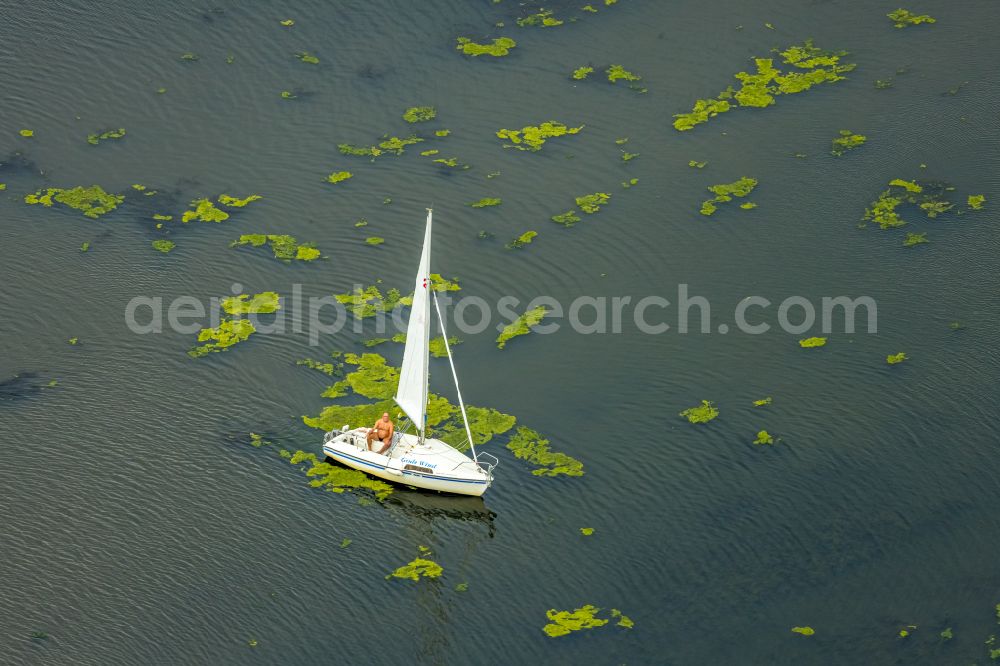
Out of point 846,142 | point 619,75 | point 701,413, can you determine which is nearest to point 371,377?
point 701,413

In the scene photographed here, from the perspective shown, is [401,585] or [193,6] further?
[193,6]

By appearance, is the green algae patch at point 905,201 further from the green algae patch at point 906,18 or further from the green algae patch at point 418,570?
the green algae patch at point 418,570

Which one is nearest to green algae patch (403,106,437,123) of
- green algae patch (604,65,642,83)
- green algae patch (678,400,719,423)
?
green algae patch (604,65,642,83)

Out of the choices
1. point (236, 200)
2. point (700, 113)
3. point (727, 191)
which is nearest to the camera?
point (727, 191)

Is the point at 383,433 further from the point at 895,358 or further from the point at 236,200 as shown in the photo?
the point at 895,358

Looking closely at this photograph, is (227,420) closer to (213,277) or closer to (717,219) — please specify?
(213,277)

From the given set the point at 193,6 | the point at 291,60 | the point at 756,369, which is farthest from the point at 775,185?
the point at 193,6

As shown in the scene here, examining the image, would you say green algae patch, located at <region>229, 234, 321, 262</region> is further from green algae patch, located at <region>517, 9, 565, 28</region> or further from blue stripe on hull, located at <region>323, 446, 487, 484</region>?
green algae patch, located at <region>517, 9, 565, 28</region>
